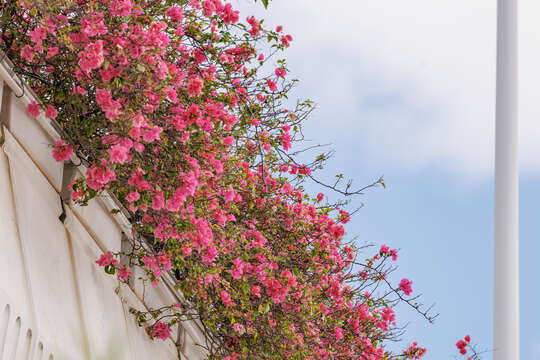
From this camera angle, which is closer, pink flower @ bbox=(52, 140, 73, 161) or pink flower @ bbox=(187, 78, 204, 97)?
pink flower @ bbox=(52, 140, 73, 161)

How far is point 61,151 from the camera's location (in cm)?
411

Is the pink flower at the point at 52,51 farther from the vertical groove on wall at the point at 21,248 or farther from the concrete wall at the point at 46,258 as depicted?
the vertical groove on wall at the point at 21,248

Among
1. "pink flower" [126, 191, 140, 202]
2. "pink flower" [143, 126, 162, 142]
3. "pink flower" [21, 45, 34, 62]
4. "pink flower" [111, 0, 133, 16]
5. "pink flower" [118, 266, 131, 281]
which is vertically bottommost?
"pink flower" [118, 266, 131, 281]

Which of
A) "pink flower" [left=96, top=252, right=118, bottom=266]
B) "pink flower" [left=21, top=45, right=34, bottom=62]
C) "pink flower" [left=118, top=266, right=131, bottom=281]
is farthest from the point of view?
"pink flower" [left=118, top=266, right=131, bottom=281]

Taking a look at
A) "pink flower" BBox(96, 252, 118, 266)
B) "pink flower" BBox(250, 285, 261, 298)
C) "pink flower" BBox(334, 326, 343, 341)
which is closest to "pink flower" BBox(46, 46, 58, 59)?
"pink flower" BBox(96, 252, 118, 266)

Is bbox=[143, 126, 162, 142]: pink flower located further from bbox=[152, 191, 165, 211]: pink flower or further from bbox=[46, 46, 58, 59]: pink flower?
bbox=[46, 46, 58, 59]: pink flower

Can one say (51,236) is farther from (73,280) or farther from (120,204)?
(120,204)

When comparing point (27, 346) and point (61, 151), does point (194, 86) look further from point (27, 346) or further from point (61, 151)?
point (27, 346)

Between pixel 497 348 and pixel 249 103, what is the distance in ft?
10.9

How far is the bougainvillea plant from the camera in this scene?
395 cm

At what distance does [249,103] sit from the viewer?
18.6 ft

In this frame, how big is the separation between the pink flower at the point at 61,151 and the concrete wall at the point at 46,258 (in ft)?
0.23

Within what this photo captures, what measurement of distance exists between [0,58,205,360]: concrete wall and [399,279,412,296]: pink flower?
2867 mm

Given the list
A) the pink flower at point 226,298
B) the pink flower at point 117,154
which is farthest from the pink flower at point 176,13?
the pink flower at point 226,298
